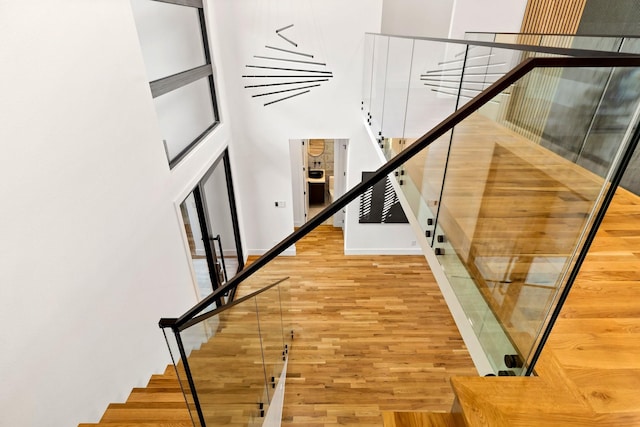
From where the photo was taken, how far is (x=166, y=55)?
3920mm

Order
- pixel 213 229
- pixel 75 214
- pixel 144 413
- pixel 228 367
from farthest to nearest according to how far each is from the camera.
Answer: pixel 213 229
pixel 228 367
pixel 144 413
pixel 75 214

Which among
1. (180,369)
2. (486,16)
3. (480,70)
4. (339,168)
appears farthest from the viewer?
(339,168)

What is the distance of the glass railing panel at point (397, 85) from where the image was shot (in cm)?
375

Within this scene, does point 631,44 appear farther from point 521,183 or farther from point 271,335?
point 271,335

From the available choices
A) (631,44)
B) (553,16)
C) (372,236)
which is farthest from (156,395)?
(553,16)

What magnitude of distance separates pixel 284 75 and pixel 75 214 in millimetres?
4355

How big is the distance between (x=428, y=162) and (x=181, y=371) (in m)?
2.27

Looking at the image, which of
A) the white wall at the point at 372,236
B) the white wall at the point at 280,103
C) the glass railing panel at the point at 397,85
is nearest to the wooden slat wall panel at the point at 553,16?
the white wall at the point at 280,103

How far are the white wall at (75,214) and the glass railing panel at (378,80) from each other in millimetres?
2887

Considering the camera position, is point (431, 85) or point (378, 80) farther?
point (378, 80)

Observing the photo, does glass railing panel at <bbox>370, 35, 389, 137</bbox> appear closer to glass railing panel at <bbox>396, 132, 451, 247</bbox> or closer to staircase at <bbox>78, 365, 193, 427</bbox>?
glass railing panel at <bbox>396, 132, 451, 247</bbox>

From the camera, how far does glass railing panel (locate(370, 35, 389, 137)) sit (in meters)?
4.50

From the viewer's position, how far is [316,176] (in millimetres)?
10047

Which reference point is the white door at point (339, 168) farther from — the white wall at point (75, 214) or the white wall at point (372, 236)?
the white wall at point (75, 214)
